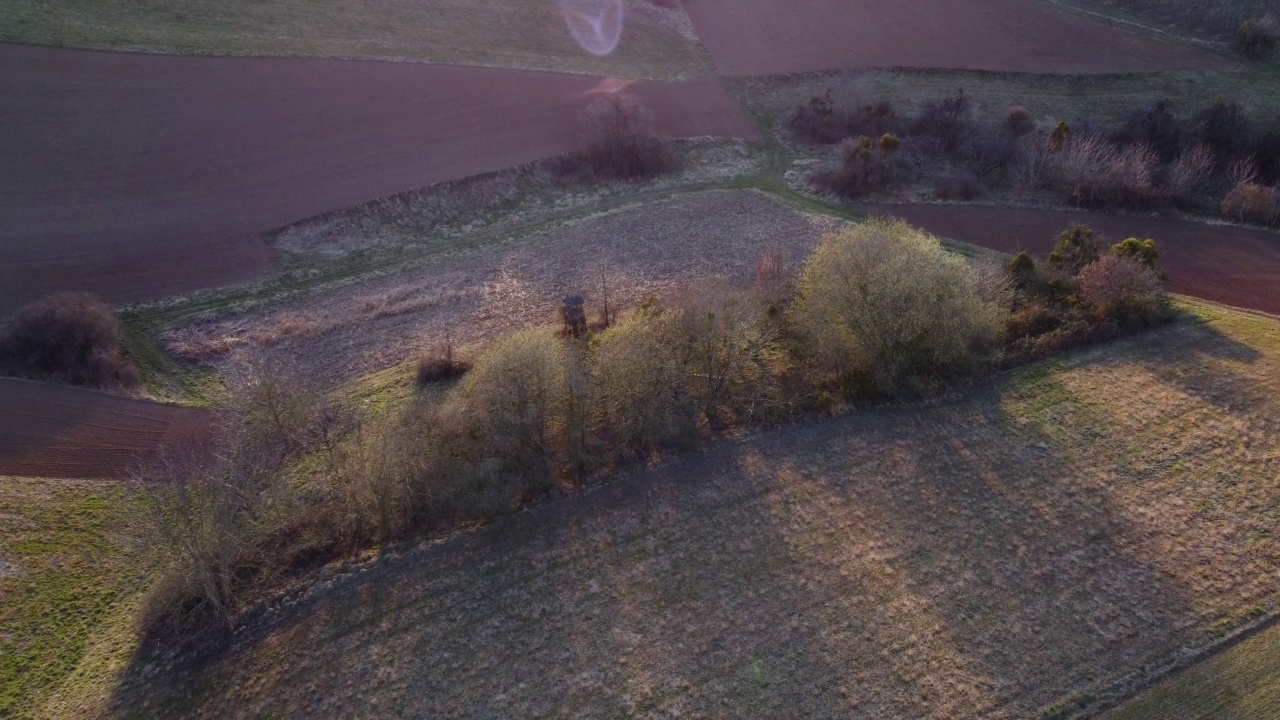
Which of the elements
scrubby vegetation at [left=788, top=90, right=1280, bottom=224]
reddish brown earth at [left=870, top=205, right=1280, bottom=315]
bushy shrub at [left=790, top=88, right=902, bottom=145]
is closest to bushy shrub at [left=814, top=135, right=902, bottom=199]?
scrubby vegetation at [left=788, top=90, right=1280, bottom=224]

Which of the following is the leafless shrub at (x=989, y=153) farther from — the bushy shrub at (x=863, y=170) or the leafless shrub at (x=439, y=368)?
the leafless shrub at (x=439, y=368)

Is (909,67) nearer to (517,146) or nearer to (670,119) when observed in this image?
(670,119)

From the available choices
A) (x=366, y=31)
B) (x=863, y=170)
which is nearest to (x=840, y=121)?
(x=863, y=170)

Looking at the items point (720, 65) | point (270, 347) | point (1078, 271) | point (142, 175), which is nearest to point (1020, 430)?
point (1078, 271)

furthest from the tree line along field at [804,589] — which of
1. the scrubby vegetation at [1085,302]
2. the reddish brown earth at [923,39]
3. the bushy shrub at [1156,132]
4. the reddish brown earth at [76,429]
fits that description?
the reddish brown earth at [923,39]

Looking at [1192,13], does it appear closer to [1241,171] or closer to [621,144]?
[1241,171]

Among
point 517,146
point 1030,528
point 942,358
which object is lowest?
point 1030,528

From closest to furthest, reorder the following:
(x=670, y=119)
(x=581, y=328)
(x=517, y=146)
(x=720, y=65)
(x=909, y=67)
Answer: (x=581, y=328)
(x=517, y=146)
(x=670, y=119)
(x=909, y=67)
(x=720, y=65)
